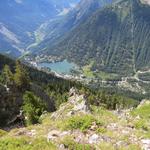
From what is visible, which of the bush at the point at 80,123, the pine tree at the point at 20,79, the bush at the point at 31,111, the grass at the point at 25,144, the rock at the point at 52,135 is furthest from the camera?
the pine tree at the point at 20,79

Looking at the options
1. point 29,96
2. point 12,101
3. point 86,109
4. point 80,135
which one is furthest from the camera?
point 12,101

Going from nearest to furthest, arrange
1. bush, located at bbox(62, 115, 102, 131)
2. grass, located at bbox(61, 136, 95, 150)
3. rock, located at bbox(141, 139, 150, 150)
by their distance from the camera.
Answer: grass, located at bbox(61, 136, 95, 150)
rock, located at bbox(141, 139, 150, 150)
bush, located at bbox(62, 115, 102, 131)

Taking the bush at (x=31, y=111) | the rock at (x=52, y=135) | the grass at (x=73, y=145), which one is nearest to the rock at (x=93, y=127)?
the rock at (x=52, y=135)

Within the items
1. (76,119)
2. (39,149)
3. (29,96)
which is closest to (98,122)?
(76,119)

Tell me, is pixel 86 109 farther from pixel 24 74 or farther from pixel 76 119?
pixel 24 74

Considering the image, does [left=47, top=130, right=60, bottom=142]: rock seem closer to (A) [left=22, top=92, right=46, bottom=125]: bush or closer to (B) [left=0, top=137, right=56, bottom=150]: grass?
(B) [left=0, top=137, right=56, bottom=150]: grass

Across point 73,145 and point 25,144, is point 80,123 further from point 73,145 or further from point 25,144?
point 25,144

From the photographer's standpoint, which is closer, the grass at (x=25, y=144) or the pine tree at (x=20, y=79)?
the grass at (x=25, y=144)

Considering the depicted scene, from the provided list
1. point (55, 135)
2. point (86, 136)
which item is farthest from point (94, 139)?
point (55, 135)

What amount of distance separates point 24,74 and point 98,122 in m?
95.1

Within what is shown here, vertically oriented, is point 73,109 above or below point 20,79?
above

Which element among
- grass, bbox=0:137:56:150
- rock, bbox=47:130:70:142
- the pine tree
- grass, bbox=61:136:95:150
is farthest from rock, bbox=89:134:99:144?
the pine tree

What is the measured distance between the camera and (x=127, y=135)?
2870 centimetres

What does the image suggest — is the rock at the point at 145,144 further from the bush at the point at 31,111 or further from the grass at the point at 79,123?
the bush at the point at 31,111
